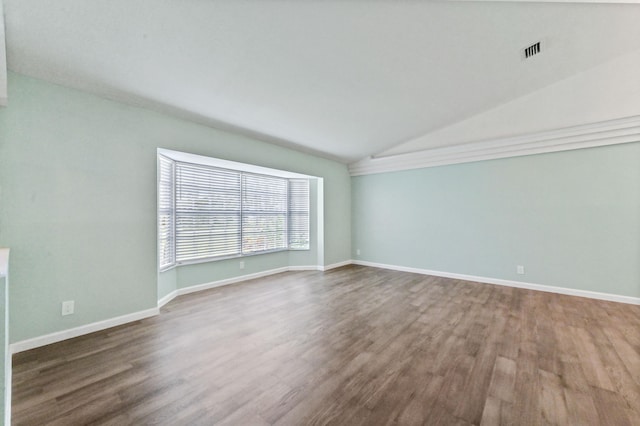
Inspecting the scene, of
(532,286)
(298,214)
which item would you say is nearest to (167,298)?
(298,214)

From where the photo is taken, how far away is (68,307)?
8.78ft

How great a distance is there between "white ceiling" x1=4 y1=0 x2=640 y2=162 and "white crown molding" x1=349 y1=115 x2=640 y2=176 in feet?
2.88

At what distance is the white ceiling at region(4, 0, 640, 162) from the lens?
2014 mm

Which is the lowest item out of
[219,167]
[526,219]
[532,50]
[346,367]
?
[346,367]

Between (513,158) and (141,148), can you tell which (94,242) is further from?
(513,158)

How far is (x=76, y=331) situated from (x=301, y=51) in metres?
3.72

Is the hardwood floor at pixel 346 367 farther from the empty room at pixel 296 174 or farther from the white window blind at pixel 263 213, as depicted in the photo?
the white window blind at pixel 263 213

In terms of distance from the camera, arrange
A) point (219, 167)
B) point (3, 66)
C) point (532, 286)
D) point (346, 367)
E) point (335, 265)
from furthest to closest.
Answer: point (335, 265) → point (219, 167) → point (532, 286) → point (346, 367) → point (3, 66)

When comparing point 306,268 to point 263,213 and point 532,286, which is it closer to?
point 263,213

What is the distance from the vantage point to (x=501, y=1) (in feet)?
7.48

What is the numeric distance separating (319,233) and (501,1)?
15.5ft

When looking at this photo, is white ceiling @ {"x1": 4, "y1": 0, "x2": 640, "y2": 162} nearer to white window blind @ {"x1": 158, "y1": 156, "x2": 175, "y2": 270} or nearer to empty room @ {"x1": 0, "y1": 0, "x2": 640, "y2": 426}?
empty room @ {"x1": 0, "y1": 0, "x2": 640, "y2": 426}

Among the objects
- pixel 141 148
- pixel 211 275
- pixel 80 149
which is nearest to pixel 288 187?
pixel 211 275

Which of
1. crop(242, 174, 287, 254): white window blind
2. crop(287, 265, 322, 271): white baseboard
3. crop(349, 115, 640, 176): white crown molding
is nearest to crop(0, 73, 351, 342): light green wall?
crop(242, 174, 287, 254): white window blind
